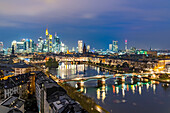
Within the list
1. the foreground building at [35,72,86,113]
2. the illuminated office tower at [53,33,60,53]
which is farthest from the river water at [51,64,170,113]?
the illuminated office tower at [53,33,60,53]

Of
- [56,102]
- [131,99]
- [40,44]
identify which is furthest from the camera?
[40,44]

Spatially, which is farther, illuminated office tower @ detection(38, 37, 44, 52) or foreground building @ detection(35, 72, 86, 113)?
illuminated office tower @ detection(38, 37, 44, 52)

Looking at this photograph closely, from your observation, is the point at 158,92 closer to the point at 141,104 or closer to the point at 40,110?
the point at 141,104

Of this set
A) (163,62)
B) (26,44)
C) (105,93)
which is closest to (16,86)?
(105,93)

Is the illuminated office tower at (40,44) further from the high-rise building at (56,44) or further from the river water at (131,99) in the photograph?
the river water at (131,99)

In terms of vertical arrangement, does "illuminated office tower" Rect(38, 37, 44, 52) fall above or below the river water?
above

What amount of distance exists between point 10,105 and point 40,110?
1.41 meters

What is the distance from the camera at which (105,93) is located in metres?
→ 9.27

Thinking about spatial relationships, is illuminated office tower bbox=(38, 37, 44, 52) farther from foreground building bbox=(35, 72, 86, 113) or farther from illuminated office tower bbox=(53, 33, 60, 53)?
foreground building bbox=(35, 72, 86, 113)

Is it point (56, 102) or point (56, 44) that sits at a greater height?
point (56, 44)

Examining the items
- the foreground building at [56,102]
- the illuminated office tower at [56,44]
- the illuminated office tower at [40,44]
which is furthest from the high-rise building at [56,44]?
the foreground building at [56,102]

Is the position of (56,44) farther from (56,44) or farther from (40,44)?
(40,44)

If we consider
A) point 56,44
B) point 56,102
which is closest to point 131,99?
point 56,102

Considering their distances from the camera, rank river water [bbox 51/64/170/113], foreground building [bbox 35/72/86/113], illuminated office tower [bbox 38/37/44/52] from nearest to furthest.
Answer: foreground building [bbox 35/72/86/113] → river water [bbox 51/64/170/113] → illuminated office tower [bbox 38/37/44/52]
